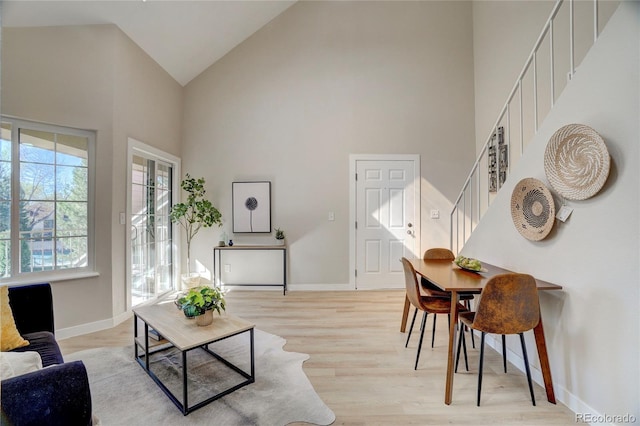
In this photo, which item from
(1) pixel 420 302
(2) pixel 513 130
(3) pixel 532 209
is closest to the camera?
(3) pixel 532 209

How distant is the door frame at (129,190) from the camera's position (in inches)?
126

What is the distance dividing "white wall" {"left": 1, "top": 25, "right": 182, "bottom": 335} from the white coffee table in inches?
42.1

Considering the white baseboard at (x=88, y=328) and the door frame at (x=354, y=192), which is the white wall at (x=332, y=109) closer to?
the door frame at (x=354, y=192)

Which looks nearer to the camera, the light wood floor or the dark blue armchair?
the dark blue armchair

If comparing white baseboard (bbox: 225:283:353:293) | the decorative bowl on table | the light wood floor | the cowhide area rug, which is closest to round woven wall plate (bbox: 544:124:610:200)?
the decorative bowl on table

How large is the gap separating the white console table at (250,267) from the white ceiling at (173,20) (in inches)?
115

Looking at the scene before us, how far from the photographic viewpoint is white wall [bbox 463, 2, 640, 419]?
1.44 m

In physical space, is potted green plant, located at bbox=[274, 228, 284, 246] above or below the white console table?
above

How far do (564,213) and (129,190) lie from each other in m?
4.08

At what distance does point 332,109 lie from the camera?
14.6ft

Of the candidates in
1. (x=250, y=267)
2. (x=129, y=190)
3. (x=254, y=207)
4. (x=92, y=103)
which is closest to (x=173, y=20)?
(x=92, y=103)

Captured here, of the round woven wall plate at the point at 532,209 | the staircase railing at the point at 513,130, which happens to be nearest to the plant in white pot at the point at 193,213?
the staircase railing at the point at 513,130

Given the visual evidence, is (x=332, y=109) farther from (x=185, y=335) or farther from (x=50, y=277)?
(x=50, y=277)

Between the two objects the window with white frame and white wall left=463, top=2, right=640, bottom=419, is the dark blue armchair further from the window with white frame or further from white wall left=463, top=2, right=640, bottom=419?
white wall left=463, top=2, right=640, bottom=419
